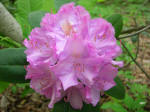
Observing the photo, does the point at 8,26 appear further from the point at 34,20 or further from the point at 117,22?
the point at 117,22

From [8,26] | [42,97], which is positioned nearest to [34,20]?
[8,26]

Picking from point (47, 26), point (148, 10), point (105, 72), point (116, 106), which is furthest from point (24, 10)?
point (148, 10)

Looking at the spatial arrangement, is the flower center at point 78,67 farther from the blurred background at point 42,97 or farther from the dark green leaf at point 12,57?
the blurred background at point 42,97

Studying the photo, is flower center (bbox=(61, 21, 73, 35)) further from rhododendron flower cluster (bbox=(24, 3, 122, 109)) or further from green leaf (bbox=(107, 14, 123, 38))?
green leaf (bbox=(107, 14, 123, 38))

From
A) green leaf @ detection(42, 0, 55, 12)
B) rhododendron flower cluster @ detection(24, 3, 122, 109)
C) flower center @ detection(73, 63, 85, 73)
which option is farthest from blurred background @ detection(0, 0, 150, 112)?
flower center @ detection(73, 63, 85, 73)

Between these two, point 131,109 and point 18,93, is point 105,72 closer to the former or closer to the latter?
point 131,109
